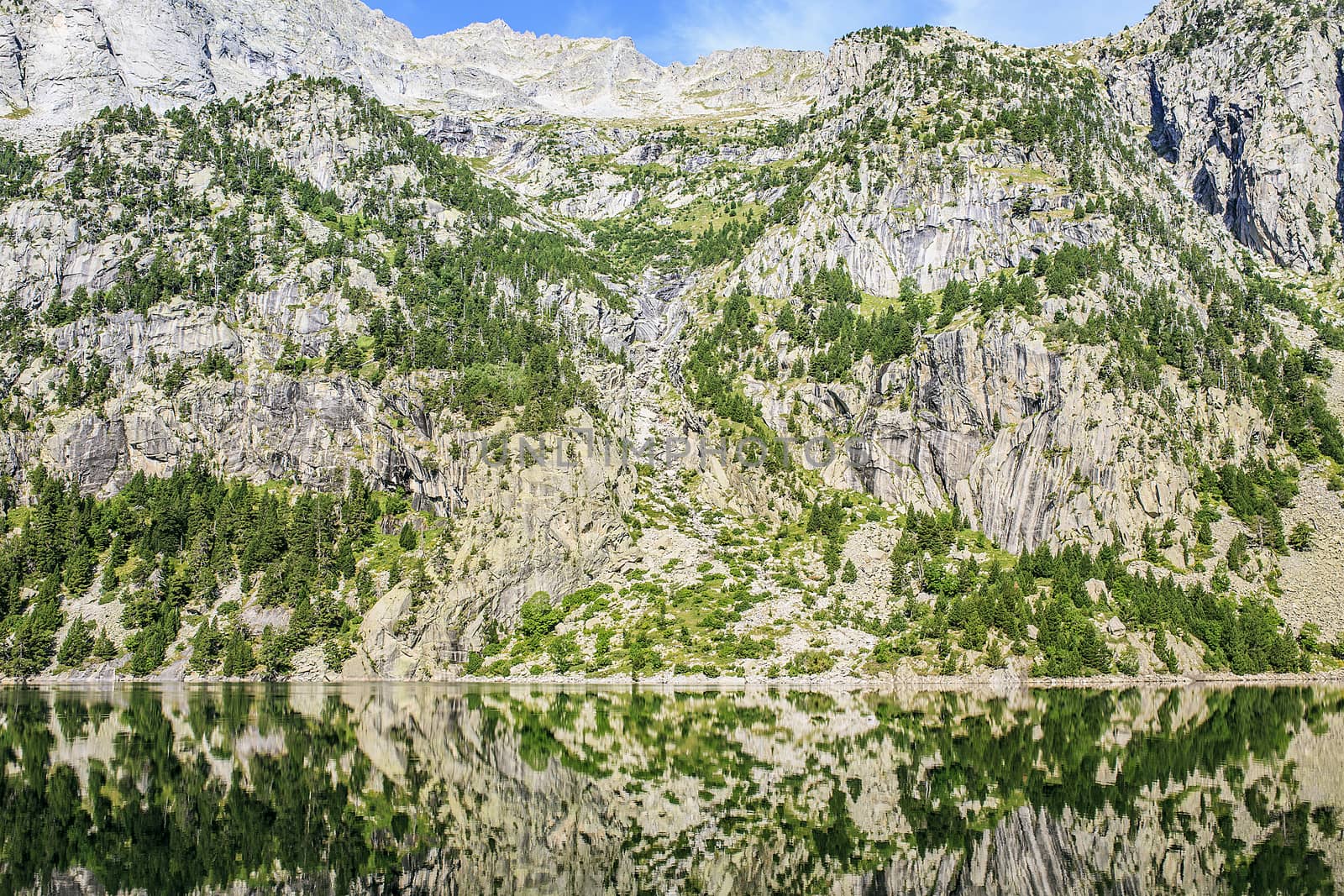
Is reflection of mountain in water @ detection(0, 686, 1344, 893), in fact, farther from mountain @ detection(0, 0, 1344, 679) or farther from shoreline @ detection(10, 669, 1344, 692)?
mountain @ detection(0, 0, 1344, 679)

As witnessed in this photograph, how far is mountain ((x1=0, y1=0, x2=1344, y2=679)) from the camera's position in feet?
365

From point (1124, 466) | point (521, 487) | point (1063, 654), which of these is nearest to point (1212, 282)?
point (1124, 466)

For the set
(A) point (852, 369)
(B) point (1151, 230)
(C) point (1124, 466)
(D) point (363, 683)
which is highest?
(B) point (1151, 230)

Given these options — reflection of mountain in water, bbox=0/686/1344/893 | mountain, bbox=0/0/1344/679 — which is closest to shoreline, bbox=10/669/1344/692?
mountain, bbox=0/0/1344/679

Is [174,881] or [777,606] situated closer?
[174,881]

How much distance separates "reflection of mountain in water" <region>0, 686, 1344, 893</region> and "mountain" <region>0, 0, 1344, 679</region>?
5144cm

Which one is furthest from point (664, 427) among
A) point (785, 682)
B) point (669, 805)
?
point (669, 805)

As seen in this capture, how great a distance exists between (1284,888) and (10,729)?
63.3 m

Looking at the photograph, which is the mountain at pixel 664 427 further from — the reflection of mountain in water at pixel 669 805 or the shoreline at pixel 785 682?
the reflection of mountain in water at pixel 669 805

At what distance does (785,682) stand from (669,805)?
2674 inches

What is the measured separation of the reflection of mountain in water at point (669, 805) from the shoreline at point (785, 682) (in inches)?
1425

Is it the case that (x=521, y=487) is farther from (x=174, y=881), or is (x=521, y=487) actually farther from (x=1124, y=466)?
(x=174, y=881)

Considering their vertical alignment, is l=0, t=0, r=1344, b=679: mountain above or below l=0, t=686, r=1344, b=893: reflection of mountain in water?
above

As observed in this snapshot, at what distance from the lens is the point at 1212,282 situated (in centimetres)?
16888
